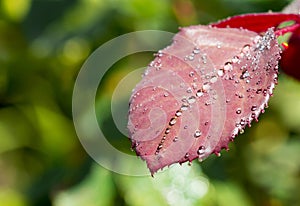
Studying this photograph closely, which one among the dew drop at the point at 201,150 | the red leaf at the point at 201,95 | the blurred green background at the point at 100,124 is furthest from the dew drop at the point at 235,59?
the blurred green background at the point at 100,124

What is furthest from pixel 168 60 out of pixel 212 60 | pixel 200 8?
pixel 200 8

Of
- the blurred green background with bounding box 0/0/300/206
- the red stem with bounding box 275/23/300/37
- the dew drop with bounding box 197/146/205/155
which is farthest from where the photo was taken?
the blurred green background with bounding box 0/0/300/206

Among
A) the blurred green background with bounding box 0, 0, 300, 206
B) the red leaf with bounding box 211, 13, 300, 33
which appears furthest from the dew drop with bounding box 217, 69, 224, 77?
the blurred green background with bounding box 0, 0, 300, 206

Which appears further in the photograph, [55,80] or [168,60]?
[55,80]

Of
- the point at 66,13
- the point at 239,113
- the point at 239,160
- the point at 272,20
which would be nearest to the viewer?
the point at 239,113

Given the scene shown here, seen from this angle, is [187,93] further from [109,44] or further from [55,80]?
[55,80]

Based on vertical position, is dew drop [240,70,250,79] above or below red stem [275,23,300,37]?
below

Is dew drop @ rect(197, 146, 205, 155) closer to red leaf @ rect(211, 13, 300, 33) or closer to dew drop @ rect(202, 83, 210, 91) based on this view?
dew drop @ rect(202, 83, 210, 91)
